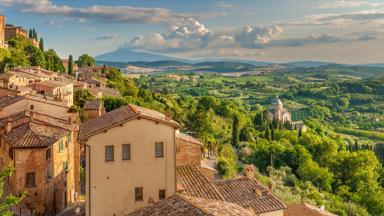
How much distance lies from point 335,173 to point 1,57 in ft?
207

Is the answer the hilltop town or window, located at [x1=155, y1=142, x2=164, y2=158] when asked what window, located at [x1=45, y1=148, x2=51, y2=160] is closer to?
the hilltop town

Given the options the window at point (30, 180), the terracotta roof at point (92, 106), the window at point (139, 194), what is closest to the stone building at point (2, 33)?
the terracotta roof at point (92, 106)

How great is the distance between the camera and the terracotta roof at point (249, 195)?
26234 mm

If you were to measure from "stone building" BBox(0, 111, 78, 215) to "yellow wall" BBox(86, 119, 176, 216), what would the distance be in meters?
9.33

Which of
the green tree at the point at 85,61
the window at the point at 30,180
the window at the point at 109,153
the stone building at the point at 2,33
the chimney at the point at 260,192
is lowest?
the window at the point at 30,180

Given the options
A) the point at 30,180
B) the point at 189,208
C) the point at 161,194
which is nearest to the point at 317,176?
the point at 30,180

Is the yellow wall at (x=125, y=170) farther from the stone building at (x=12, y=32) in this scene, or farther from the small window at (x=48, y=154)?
the stone building at (x=12, y=32)

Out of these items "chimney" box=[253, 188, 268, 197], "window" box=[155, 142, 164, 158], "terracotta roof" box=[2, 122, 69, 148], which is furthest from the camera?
"terracotta roof" box=[2, 122, 69, 148]

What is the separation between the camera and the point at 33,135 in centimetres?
3091

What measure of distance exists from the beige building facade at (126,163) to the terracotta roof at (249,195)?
5.30 metres

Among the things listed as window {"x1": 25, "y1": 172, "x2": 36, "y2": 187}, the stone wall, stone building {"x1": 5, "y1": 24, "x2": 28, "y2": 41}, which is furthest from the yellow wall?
stone building {"x1": 5, "y1": 24, "x2": 28, "y2": 41}

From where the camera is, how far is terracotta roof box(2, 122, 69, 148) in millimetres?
30219

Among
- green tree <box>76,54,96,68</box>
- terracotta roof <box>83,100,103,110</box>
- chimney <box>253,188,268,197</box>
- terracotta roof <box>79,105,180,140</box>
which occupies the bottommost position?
chimney <box>253,188,268,197</box>

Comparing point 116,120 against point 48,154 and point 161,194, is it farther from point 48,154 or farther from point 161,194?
point 48,154
